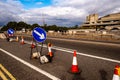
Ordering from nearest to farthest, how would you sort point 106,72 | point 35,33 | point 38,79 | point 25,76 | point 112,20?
1. point 38,79
2. point 25,76
3. point 106,72
4. point 35,33
5. point 112,20

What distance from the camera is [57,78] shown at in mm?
5766

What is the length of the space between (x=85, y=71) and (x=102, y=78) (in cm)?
102

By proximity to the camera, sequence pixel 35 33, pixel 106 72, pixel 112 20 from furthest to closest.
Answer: pixel 112 20
pixel 35 33
pixel 106 72

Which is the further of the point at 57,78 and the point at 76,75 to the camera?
the point at 76,75

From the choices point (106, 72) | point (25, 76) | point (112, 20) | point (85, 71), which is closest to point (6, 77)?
point (25, 76)

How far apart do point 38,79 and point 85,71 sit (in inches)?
76.1

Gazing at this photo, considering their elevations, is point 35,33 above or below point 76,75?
above

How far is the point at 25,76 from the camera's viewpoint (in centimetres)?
612

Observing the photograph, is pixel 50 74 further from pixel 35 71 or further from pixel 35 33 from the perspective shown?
pixel 35 33

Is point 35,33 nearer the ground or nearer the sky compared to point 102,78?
nearer the sky

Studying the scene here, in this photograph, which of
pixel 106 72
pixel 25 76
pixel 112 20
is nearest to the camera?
pixel 25 76

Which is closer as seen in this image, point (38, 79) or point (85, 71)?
point (38, 79)

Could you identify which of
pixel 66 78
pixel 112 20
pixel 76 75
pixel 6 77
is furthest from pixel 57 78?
pixel 112 20

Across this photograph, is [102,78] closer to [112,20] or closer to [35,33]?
[35,33]
